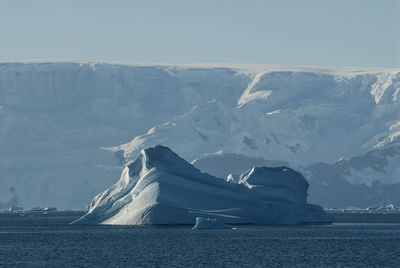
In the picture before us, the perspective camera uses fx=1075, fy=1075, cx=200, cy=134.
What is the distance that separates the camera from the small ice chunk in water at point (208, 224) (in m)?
121

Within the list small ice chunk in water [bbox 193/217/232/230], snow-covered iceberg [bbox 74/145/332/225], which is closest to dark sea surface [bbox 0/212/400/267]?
small ice chunk in water [bbox 193/217/232/230]

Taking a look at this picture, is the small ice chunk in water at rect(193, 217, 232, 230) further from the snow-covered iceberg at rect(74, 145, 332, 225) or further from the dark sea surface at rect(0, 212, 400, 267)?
the dark sea surface at rect(0, 212, 400, 267)

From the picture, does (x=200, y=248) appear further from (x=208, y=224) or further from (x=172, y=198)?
(x=172, y=198)

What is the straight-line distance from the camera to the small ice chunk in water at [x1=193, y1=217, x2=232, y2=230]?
121 m

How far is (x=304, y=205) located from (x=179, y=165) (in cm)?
2325

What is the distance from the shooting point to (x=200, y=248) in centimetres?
9662

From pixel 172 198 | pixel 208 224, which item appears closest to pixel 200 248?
pixel 208 224

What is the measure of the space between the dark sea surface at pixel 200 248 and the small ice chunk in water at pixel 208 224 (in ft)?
2.78

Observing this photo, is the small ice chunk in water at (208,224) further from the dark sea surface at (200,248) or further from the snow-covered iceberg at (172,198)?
the dark sea surface at (200,248)

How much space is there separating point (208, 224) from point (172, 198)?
5.15 m

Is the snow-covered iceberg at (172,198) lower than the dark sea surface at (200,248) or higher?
higher

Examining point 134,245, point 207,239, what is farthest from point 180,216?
point 134,245

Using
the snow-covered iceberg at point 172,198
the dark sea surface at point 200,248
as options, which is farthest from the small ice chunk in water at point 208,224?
the dark sea surface at point 200,248

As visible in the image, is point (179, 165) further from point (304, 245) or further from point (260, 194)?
point (304, 245)
